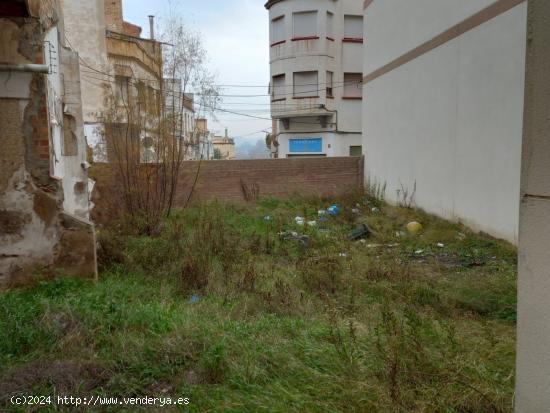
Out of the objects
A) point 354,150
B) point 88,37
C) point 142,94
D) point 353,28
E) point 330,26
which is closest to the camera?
point 142,94

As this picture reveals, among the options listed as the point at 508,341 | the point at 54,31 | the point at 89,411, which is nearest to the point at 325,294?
the point at 508,341

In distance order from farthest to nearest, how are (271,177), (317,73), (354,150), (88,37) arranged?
(354,150) → (317,73) → (88,37) → (271,177)

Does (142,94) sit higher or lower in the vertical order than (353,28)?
lower

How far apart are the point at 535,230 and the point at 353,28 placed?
965 inches

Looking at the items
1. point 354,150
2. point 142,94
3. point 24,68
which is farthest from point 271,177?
point 354,150

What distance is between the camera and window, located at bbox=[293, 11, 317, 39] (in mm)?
22953

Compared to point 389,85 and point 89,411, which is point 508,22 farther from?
point 89,411

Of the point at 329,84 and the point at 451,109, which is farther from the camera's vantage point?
the point at 329,84

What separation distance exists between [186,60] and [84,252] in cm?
544

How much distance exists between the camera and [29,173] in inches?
199

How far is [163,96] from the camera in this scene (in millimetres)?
9125

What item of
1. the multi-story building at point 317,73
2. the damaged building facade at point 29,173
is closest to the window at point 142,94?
the damaged building facade at point 29,173

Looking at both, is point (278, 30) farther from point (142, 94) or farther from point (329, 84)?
point (142, 94)

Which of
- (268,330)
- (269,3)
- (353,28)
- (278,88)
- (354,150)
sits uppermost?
(269,3)
